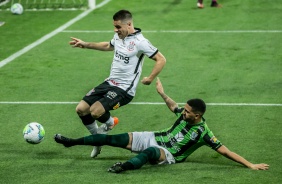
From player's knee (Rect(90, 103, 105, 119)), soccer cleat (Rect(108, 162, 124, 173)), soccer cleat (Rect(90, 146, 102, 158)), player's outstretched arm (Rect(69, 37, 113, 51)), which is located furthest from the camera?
player's outstretched arm (Rect(69, 37, 113, 51))

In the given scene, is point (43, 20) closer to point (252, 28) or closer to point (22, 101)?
point (252, 28)

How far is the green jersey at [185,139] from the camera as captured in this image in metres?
10.6

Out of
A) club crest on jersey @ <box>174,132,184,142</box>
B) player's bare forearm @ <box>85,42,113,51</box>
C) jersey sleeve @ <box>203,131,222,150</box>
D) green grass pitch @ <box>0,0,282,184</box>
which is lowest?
green grass pitch @ <box>0,0,282,184</box>

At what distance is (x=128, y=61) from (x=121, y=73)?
0.66 ft

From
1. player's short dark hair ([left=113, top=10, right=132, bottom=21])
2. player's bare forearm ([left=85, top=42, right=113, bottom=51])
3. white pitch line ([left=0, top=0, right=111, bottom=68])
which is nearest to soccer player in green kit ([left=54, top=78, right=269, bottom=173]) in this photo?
player's short dark hair ([left=113, top=10, right=132, bottom=21])

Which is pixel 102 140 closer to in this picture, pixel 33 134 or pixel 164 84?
pixel 33 134

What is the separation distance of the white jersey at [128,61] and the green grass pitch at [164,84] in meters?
0.97

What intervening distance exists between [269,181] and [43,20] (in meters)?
12.7

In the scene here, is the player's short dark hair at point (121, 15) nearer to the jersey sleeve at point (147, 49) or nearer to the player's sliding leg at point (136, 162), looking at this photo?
the jersey sleeve at point (147, 49)

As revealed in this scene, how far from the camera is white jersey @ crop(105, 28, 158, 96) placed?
11547 mm

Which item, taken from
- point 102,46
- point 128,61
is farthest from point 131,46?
point 102,46

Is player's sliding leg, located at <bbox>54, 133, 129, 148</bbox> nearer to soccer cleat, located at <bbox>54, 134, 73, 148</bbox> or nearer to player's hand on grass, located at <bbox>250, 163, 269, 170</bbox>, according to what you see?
soccer cleat, located at <bbox>54, 134, 73, 148</bbox>

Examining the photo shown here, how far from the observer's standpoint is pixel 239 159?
34.2 ft

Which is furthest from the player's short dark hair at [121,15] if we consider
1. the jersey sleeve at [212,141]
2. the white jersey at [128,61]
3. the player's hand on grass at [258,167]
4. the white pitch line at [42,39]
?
the white pitch line at [42,39]
